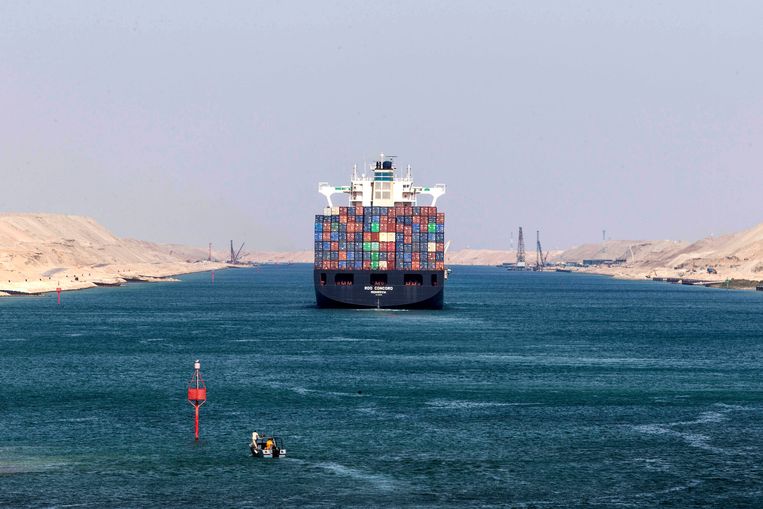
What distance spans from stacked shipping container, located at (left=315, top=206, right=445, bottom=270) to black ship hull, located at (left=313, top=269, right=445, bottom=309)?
1.10m

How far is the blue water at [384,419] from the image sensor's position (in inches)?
2036

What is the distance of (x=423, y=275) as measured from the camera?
163 m

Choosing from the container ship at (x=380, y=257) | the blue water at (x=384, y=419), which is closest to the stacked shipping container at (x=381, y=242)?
the container ship at (x=380, y=257)

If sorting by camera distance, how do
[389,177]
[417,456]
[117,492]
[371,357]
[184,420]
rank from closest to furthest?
1. [117,492]
2. [417,456]
3. [184,420]
4. [371,357]
5. [389,177]

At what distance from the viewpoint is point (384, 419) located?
69438 mm

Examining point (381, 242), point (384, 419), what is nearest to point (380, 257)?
point (381, 242)

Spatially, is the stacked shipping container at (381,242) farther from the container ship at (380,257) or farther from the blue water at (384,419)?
the blue water at (384,419)

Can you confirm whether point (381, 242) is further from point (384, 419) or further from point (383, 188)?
point (384, 419)

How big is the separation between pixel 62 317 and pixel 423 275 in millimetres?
49094

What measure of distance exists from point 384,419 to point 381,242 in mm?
93989

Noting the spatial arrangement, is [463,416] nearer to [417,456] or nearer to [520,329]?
[417,456]

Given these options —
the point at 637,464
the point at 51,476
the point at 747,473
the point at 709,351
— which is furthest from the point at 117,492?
the point at 709,351

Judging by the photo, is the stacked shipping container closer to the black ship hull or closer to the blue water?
the black ship hull

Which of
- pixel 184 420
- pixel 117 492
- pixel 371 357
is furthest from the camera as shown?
pixel 371 357
